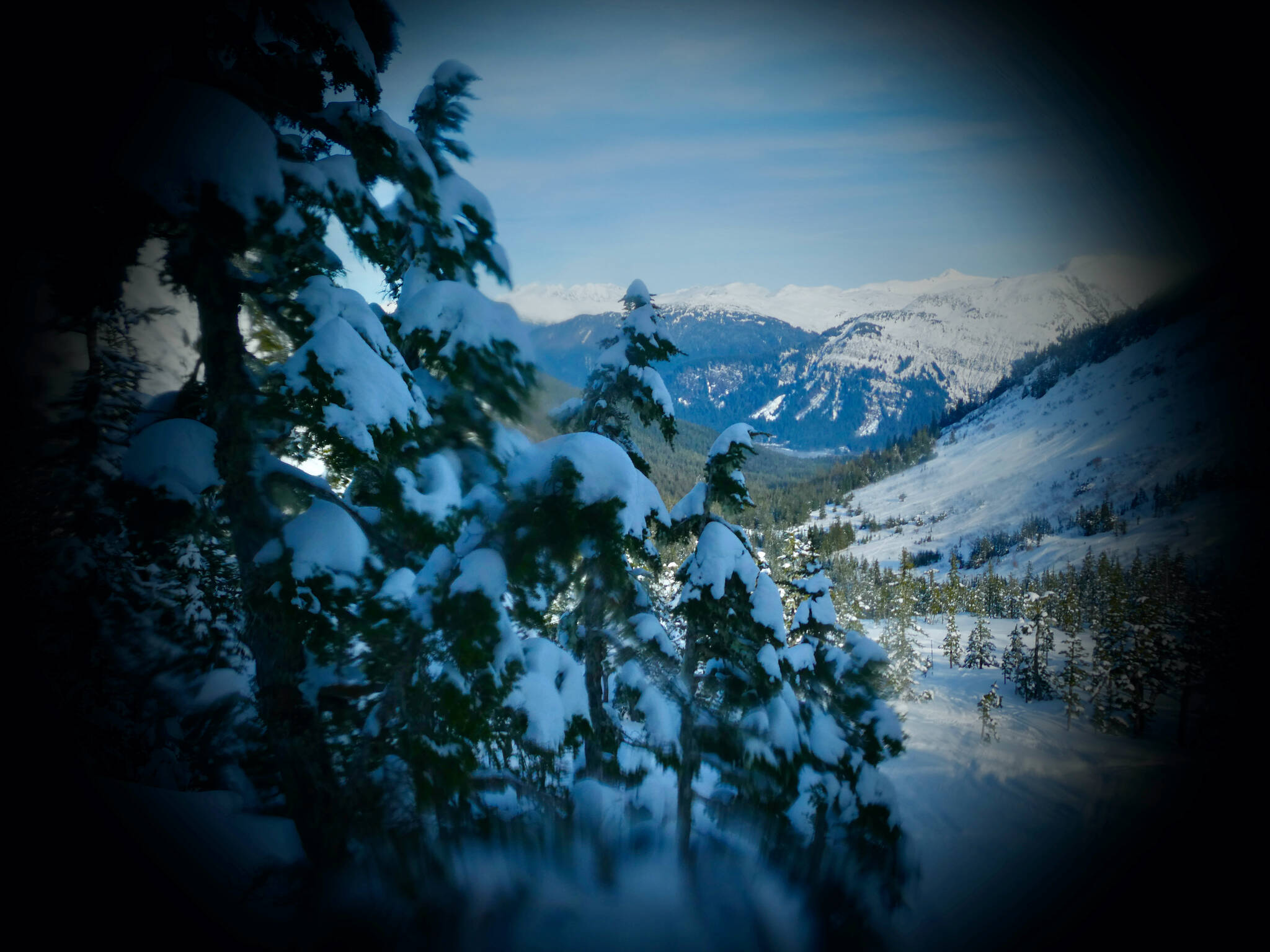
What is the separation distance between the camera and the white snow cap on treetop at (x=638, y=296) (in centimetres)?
780

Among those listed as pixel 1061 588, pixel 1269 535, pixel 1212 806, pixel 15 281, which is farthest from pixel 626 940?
pixel 1061 588

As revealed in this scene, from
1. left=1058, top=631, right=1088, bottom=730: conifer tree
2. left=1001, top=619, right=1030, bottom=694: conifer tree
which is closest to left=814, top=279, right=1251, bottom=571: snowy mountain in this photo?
left=1001, top=619, right=1030, bottom=694: conifer tree

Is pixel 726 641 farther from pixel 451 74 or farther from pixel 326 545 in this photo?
pixel 451 74

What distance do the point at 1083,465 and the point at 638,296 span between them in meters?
189

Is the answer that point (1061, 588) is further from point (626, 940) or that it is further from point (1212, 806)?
point (626, 940)

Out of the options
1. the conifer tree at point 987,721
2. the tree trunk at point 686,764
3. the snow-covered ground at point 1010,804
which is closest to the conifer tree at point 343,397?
the tree trunk at point 686,764

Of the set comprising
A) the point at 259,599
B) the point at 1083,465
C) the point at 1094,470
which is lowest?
the point at 259,599

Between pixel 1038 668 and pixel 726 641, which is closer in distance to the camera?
pixel 726 641

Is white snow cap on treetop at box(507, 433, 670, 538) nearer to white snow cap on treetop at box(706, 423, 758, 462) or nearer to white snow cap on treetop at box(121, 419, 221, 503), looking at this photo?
white snow cap on treetop at box(121, 419, 221, 503)

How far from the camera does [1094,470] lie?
13462 cm

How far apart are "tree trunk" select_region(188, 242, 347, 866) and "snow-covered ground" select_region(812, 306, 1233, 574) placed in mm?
98175

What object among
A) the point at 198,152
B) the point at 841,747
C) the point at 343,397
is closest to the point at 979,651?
the point at 841,747

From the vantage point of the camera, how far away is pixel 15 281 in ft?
9.71

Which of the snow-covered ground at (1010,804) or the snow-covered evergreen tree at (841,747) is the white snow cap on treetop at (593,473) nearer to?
the snow-covered evergreen tree at (841,747)
